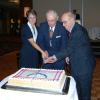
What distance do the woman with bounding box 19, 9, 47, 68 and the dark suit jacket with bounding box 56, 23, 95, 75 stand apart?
1.02 meters

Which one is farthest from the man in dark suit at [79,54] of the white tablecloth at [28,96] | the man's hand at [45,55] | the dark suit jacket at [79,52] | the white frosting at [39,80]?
the white tablecloth at [28,96]

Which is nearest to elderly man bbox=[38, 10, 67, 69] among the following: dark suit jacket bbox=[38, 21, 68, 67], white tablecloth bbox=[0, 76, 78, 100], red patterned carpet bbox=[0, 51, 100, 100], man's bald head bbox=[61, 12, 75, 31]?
dark suit jacket bbox=[38, 21, 68, 67]

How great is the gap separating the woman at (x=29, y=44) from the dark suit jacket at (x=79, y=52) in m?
1.02

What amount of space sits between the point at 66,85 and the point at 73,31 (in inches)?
30.6

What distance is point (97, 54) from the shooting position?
7.40 metres

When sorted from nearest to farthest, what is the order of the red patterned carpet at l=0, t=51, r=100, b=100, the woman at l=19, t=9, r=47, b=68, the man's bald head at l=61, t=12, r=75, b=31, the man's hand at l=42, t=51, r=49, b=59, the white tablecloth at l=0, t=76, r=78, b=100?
1. the white tablecloth at l=0, t=76, r=78, b=100
2. the man's bald head at l=61, t=12, r=75, b=31
3. the man's hand at l=42, t=51, r=49, b=59
4. the woman at l=19, t=9, r=47, b=68
5. the red patterned carpet at l=0, t=51, r=100, b=100

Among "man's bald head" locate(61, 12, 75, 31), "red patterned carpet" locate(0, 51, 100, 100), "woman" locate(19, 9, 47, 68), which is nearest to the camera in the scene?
"man's bald head" locate(61, 12, 75, 31)

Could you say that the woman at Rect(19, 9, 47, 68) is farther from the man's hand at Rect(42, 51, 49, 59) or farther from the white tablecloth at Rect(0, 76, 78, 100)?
the white tablecloth at Rect(0, 76, 78, 100)

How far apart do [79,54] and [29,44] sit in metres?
1.22

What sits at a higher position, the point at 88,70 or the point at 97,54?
the point at 88,70

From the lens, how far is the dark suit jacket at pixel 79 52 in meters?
2.50

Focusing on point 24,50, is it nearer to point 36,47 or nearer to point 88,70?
point 36,47

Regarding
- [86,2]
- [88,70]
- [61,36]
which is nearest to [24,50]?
[61,36]

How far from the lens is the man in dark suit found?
98.0 inches
